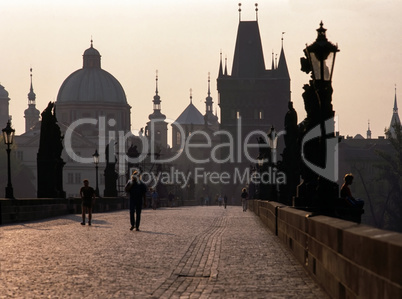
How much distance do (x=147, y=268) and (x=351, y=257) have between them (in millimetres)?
5943

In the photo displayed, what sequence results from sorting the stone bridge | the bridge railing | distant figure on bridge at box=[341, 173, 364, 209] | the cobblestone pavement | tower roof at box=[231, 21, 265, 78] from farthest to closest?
1. tower roof at box=[231, 21, 265, 78]
2. distant figure on bridge at box=[341, 173, 364, 209]
3. the cobblestone pavement
4. the stone bridge
5. the bridge railing

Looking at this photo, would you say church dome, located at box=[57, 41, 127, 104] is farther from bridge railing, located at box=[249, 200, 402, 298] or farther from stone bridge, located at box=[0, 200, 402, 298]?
bridge railing, located at box=[249, 200, 402, 298]

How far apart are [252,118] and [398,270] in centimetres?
17803

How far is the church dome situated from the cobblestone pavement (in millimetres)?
168823

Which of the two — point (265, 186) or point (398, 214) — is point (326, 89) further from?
point (398, 214)

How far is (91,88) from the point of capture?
629 feet

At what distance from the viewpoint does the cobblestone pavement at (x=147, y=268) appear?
11797mm

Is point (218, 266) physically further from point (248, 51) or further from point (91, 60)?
point (91, 60)

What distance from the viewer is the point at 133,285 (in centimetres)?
1238

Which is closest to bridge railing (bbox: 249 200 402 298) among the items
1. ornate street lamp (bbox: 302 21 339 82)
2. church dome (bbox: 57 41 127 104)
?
ornate street lamp (bbox: 302 21 339 82)

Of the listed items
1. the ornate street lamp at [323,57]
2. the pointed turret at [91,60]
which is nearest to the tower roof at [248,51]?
the pointed turret at [91,60]

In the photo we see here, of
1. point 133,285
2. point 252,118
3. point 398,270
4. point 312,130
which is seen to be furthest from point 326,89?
point 252,118

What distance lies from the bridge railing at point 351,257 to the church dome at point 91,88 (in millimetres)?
176727

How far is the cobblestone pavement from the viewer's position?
38.7 feet
